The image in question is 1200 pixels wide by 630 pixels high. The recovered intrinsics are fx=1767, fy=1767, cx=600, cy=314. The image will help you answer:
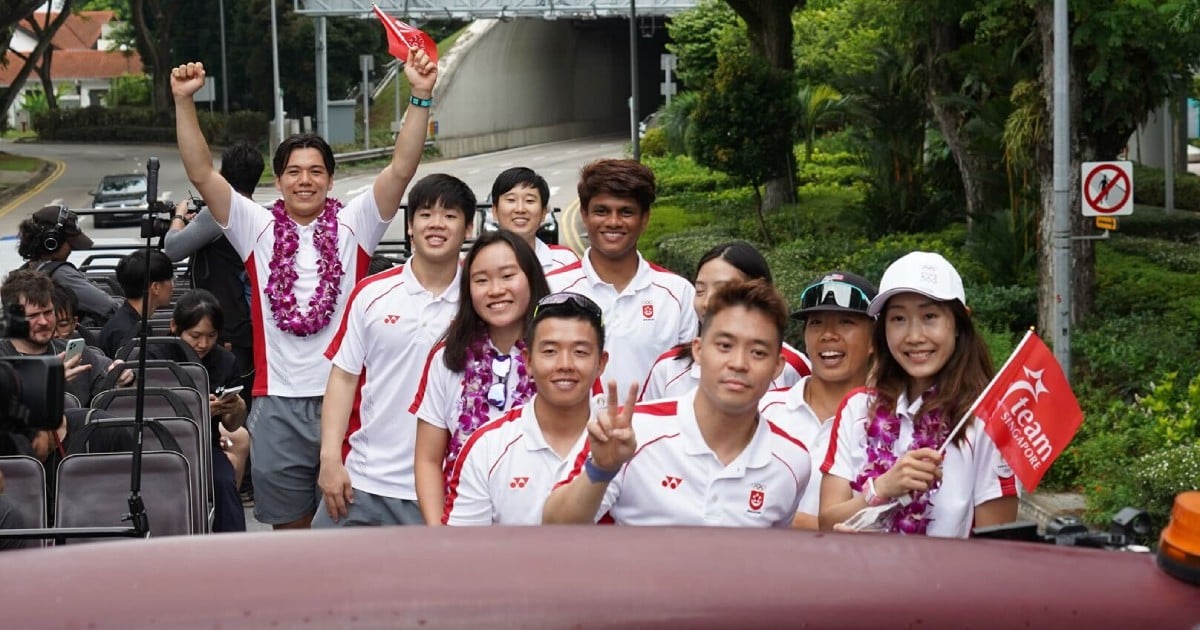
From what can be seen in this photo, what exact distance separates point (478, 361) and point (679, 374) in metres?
0.71

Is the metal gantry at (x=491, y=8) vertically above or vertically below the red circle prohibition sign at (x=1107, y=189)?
above

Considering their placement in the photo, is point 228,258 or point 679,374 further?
point 228,258

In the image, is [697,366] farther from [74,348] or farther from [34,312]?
[34,312]

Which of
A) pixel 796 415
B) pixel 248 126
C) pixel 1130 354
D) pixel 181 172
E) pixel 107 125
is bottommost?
pixel 1130 354

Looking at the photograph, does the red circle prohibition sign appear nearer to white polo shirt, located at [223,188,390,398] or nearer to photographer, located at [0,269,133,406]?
white polo shirt, located at [223,188,390,398]

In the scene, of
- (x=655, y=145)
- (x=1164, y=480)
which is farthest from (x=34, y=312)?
(x=655, y=145)

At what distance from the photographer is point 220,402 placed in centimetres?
870

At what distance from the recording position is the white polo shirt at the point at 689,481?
4207 mm

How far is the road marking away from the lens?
4757 centimetres

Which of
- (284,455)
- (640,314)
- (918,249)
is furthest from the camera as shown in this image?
(918,249)

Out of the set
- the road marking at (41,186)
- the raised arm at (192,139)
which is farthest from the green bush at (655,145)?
the raised arm at (192,139)

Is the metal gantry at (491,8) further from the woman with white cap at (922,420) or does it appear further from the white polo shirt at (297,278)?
the woman with white cap at (922,420)

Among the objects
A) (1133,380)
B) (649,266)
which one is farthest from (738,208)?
(649,266)

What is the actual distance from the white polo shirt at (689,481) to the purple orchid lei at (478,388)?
3.67 ft
